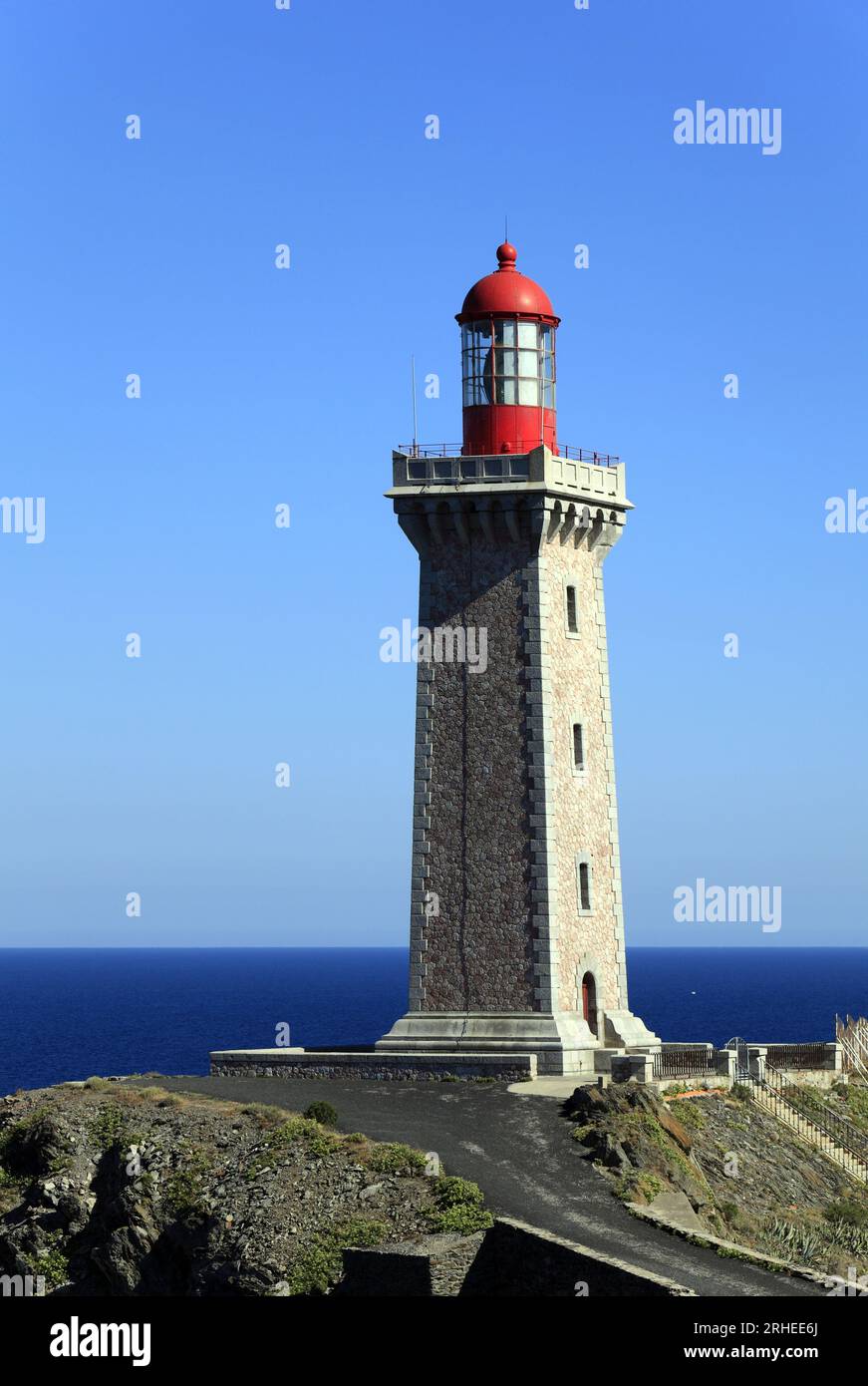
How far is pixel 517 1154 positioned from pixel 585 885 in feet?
36.6

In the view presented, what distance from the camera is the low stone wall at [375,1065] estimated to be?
153 feet

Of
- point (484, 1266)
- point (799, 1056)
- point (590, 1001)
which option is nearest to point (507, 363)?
point (590, 1001)

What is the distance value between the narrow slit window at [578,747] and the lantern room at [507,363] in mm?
6260

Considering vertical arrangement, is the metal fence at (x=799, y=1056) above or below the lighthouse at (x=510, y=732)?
below

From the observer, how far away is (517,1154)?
129 feet

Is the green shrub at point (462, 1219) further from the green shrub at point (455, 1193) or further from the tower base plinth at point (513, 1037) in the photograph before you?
the tower base plinth at point (513, 1037)

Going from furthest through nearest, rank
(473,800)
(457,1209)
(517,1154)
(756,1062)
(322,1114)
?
(756,1062) → (473,800) → (322,1114) → (517,1154) → (457,1209)

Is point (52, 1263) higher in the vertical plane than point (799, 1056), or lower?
lower

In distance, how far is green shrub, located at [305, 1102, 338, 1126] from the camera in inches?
1624

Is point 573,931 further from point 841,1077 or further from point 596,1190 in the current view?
point 596,1190

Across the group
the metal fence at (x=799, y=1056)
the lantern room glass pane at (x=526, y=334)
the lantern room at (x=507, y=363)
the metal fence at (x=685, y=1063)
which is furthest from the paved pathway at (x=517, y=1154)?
the lantern room glass pane at (x=526, y=334)

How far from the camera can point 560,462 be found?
4941cm

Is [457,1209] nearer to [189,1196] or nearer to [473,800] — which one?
[189,1196]

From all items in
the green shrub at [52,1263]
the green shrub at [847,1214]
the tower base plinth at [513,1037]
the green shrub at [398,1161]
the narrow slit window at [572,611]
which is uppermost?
the narrow slit window at [572,611]
